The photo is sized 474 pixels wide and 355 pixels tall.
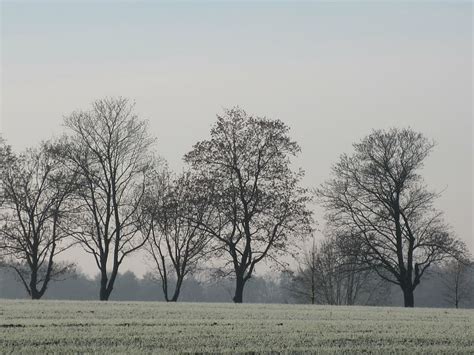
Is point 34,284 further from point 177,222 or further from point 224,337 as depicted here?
point 224,337

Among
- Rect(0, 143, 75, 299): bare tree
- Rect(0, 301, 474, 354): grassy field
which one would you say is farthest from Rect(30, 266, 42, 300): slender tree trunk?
Rect(0, 301, 474, 354): grassy field

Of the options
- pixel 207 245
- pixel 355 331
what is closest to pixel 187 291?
pixel 207 245

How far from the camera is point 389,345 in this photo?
14758 mm

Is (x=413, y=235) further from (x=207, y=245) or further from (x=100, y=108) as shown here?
(x=100, y=108)

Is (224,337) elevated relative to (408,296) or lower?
lower

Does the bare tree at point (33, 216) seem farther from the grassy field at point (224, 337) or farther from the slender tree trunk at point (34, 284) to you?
the grassy field at point (224, 337)

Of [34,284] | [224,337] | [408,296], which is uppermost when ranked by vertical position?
[34,284]

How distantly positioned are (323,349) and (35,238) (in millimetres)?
49095

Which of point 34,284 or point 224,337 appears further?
point 34,284

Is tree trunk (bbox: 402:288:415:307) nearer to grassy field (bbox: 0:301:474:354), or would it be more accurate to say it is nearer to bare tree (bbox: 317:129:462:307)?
bare tree (bbox: 317:129:462:307)

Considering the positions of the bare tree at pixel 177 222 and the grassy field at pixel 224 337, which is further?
the bare tree at pixel 177 222

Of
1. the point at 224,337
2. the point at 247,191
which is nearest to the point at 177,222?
the point at 247,191

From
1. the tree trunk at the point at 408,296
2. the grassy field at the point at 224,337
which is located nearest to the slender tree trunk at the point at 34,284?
the tree trunk at the point at 408,296

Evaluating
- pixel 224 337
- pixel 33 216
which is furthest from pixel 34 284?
pixel 224 337
